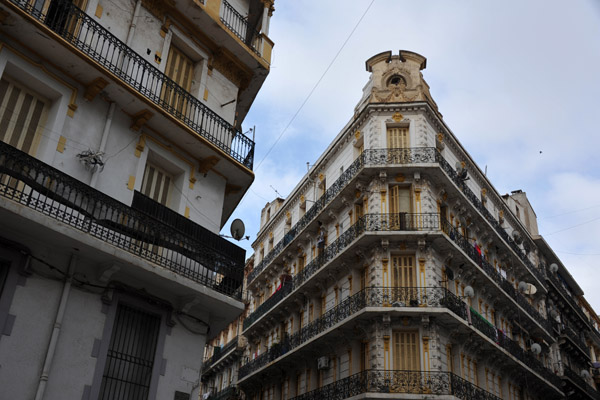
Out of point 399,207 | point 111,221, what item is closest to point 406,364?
point 399,207

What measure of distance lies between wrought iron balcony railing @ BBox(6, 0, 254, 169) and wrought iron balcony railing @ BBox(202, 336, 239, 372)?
24354mm

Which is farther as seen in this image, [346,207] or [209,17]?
[346,207]

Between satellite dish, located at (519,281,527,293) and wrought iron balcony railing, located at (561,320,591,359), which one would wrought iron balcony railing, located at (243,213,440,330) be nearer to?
satellite dish, located at (519,281,527,293)

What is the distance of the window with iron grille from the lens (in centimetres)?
1014

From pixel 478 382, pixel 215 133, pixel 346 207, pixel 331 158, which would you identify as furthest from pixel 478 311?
pixel 215 133

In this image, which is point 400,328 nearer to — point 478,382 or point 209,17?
point 478,382

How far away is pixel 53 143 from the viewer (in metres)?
10.4

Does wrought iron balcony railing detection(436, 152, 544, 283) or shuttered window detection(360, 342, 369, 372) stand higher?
wrought iron balcony railing detection(436, 152, 544, 283)

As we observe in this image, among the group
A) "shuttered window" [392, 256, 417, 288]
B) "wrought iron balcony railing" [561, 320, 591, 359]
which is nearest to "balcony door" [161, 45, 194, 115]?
"shuttered window" [392, 256, 417, 288]

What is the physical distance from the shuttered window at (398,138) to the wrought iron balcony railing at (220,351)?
1795 centimetres

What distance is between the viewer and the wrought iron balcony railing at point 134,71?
10953mm

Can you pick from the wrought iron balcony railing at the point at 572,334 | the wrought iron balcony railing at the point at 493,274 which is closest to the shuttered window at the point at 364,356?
the wrought iron balcony railing at the point at 493,274

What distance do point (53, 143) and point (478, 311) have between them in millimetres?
20469

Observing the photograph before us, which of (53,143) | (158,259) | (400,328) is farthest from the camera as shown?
(400,328)
